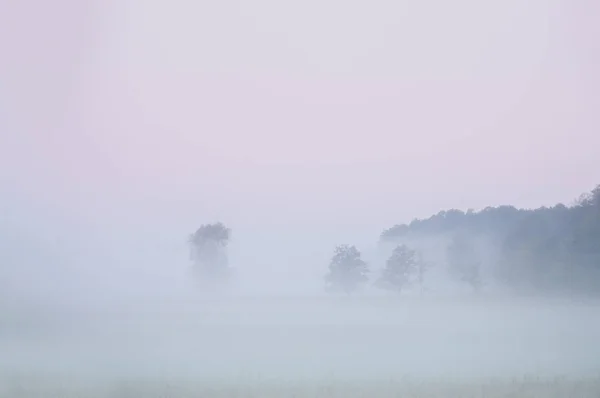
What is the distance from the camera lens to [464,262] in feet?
126

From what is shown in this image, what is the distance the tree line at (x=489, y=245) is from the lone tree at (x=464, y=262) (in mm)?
49

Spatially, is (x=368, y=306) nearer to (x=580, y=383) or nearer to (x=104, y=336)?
(x=104, y=336)

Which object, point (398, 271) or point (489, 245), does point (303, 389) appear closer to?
point (489, 245)

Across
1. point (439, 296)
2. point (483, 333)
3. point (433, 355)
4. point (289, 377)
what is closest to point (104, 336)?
point (289, 377)

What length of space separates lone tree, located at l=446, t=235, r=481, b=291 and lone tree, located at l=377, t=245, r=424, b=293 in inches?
95.1

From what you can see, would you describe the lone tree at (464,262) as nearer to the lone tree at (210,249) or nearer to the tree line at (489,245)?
the tree line at (489,245)

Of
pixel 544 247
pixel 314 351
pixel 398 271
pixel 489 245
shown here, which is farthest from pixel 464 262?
pixel 314 351

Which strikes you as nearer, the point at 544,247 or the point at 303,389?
the point at 303,389

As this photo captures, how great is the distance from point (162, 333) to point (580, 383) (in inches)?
663

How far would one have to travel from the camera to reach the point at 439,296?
3944 centimetres

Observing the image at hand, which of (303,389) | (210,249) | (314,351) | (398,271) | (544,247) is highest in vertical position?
(210,249)

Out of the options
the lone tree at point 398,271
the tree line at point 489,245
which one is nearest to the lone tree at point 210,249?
the tree line at point 489,245

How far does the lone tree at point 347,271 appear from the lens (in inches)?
1721

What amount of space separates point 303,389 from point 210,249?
1137 inches
